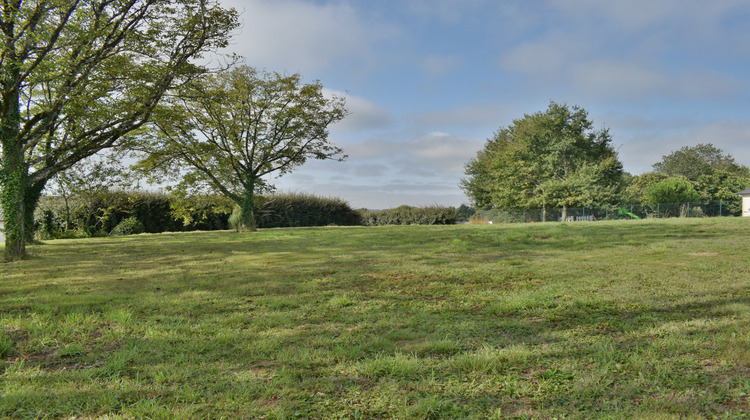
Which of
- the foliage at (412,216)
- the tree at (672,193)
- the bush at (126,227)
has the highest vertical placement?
the tree at (672,193)

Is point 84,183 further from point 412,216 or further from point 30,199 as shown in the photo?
point 412,216

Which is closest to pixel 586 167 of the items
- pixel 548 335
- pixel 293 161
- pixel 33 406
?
pixel 293 161

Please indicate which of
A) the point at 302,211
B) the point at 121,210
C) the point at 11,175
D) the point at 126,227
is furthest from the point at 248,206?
the point at 11,175

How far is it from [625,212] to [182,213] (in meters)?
34.3

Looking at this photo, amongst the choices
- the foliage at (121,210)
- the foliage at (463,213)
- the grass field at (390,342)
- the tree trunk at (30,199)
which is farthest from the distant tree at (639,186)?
the tree trunk at (30,199)

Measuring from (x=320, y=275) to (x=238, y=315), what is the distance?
2496 mm

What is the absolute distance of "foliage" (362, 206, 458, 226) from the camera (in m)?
32.7

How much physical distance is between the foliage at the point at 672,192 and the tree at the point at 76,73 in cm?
4071

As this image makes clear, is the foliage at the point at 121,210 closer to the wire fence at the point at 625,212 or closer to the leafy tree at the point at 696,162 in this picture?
the wire fence at the point at 625,212

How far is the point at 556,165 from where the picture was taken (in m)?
38.4

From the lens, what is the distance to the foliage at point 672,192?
3741cm

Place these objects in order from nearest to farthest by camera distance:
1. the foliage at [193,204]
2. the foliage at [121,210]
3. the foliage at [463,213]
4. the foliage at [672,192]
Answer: the foliage at [121,210] < the foliage at [193,204] < the foliage at [463,213] < the foliage at [672,192]

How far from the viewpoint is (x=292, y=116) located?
2117 cm

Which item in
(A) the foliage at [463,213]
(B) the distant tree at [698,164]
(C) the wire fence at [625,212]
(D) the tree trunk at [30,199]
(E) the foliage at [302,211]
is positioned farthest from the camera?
(B) the distant tree at [698,164]
